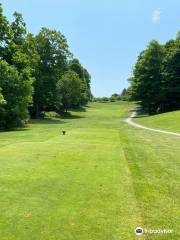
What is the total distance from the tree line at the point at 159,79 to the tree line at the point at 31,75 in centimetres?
1339

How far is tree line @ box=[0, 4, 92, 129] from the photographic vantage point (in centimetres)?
4000

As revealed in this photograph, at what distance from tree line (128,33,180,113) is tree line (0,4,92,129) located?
43.9 ft

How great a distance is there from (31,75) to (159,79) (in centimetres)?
2620

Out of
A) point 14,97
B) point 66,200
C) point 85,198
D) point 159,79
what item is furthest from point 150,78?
point 66,200

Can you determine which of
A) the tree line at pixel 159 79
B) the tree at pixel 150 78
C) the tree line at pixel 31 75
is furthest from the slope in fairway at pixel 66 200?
the tree at pixel 150 78

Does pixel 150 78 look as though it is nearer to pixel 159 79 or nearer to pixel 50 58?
pixel 159 79

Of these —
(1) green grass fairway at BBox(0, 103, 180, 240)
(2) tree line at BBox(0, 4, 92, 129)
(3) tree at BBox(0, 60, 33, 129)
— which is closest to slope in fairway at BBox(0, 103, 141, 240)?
(1) green grass fairway at BBox(0, 103, 180, 240)

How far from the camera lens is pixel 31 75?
2327 inches

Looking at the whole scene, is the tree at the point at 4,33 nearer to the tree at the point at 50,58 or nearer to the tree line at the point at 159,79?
the tree at the point at 50,58

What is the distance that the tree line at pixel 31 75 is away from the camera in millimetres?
40000

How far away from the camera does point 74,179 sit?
9.11 m

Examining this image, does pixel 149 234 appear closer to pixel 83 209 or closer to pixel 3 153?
pixel 83 209
